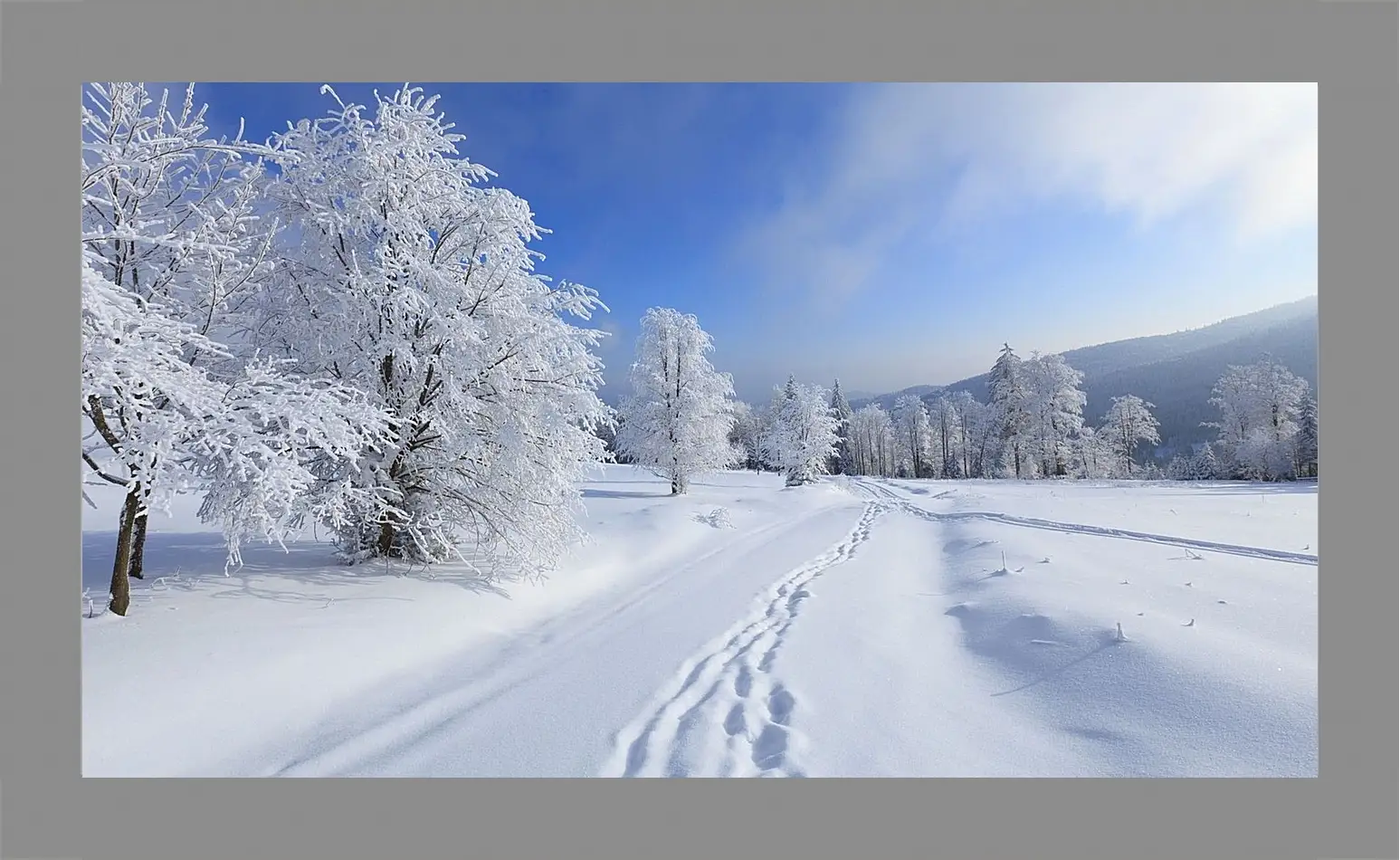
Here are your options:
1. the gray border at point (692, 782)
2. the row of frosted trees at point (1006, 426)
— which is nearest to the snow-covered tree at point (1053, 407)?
the row of frosted trees at point (1006, 426)

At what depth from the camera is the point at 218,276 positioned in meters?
4.84

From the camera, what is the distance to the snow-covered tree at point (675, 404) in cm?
2336

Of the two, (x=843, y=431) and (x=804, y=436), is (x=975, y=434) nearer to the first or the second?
(x=843, y=431)

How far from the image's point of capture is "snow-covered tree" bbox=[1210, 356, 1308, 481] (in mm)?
23808

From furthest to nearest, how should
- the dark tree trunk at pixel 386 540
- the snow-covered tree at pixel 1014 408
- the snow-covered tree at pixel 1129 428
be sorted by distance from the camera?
the snow-covered tree at pixel 1129 428 → the snow-covered tree at pixel 1014 408 → the dark tree trunk at pixel 386 540

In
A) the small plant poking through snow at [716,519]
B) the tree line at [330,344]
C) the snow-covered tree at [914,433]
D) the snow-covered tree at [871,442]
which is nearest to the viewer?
the tree line at [330,344]

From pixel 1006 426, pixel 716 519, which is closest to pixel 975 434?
pixel 1006 426

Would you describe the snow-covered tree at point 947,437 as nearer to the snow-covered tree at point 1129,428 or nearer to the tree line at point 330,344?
the snow-covered tree at point 1129,428

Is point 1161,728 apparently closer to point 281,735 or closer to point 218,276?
point 281,735

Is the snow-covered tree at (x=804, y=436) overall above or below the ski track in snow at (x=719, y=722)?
above

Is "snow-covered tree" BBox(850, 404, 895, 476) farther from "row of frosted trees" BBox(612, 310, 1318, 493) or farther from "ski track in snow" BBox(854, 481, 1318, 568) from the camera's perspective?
"ski track in snow" BBox(854, 481, 1318, 568)

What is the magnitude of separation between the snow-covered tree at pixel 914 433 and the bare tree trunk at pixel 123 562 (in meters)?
63.8

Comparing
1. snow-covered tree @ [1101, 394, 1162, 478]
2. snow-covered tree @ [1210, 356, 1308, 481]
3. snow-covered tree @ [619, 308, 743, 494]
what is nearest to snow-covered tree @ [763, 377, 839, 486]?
snow-covered tree @ [619, 308, 743, 494]

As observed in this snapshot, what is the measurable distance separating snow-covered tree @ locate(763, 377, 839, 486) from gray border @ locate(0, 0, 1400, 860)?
28688 millimetres
